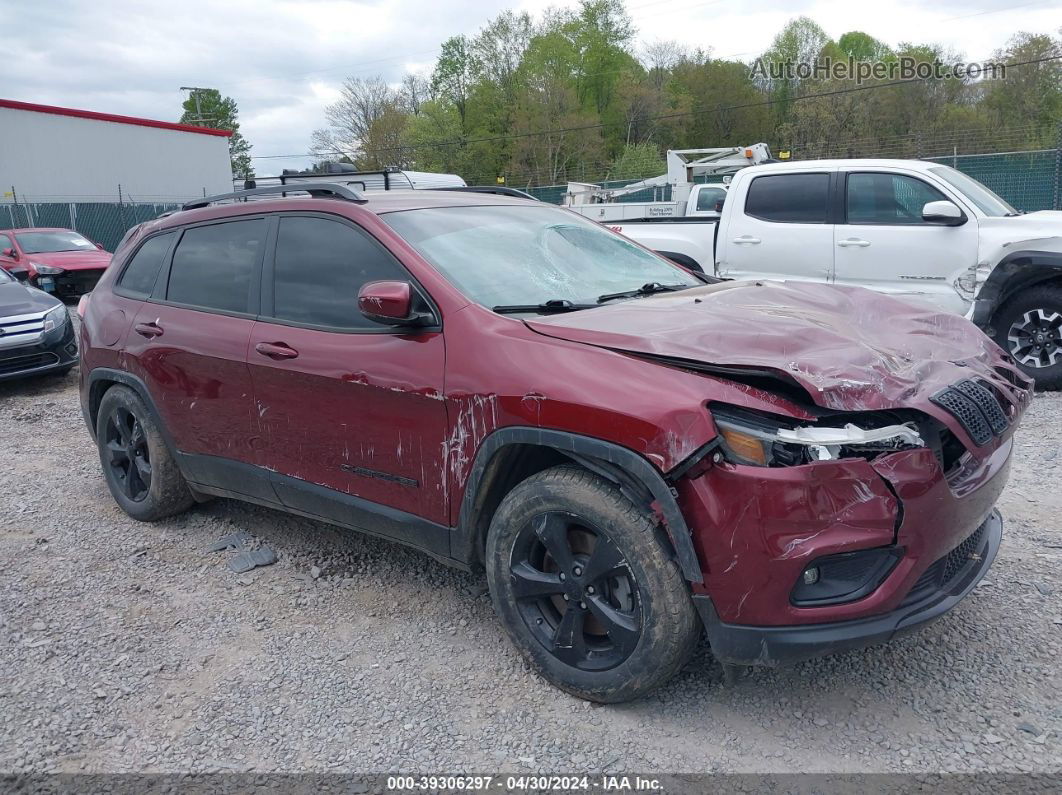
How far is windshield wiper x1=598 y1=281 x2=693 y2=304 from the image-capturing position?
3.53 metres

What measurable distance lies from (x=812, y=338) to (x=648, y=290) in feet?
3.38

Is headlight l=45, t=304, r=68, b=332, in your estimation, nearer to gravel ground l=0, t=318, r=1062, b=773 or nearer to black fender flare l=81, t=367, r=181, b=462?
black fender flare l=81, t=367, r=181, b=462

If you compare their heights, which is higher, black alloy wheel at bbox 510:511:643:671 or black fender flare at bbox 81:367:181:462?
black fender flare at bbox 81:367:181:462

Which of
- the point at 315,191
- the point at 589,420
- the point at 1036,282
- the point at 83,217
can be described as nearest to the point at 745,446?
the point at 589,420

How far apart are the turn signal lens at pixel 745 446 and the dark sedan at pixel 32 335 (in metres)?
8.01

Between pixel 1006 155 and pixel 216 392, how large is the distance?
1769 cm

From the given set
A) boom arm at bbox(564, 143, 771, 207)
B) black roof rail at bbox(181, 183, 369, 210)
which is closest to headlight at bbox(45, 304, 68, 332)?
black roof rail at bbox(181, 183, 369, 210)

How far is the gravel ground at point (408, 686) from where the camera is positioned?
2.68 m

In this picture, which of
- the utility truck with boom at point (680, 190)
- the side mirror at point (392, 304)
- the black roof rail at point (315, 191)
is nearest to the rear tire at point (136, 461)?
the black roof rail at point (315, 191)

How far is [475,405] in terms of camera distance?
2.99 metres

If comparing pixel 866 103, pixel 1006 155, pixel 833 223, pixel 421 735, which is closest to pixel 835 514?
pixel 421 735

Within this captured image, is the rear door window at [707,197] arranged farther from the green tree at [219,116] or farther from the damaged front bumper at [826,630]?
the green tree at [219,116]

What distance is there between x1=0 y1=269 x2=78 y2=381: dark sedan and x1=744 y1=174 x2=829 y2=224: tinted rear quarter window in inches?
276

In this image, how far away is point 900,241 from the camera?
7.16 meters
